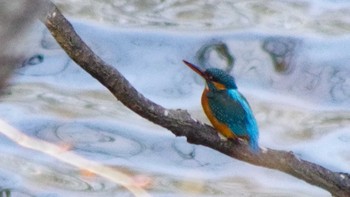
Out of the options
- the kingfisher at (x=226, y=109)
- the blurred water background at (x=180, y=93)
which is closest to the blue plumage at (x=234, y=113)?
the kingfisher at (x=226, y=109)

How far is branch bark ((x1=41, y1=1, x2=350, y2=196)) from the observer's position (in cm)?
86

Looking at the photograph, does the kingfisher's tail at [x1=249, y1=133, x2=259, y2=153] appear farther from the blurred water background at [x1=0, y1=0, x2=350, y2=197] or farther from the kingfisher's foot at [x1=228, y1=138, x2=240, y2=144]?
the blurred water background at [x1=0, y1=0, x2=350, y2=197]

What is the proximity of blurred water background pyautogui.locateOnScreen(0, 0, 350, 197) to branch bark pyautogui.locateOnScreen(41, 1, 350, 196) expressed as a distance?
3.61 feet

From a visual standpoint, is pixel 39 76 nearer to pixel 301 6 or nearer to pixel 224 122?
pixel 301 6

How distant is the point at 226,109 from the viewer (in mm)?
1179

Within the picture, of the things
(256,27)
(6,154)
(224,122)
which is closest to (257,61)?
(256,27)

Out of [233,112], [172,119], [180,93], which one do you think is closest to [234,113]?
[233,112]

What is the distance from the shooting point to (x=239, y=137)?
1.12 meters

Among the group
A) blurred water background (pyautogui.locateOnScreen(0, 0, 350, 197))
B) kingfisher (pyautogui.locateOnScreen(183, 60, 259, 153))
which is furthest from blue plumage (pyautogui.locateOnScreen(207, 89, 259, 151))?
blurred water background (pyautogui.locateOnScreen(0, 0, 350, 197))

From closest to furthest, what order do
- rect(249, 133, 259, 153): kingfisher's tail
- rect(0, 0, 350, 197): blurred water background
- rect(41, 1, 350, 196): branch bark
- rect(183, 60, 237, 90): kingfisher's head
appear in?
rect(41, 1, 350, 196): branch bark
rect(249, 133, 259, 153): kingfisher's tail
rect(183, 60, 237, 90): kingfisher's head
rect(0, 0, 350, 197): blurred water background

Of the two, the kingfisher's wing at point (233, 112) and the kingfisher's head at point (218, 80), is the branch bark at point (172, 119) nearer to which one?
the kingfisher's wing at point (233, 112)

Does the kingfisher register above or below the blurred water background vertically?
below

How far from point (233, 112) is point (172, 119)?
0.73 feet

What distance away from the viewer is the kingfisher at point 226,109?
3.68 ft
